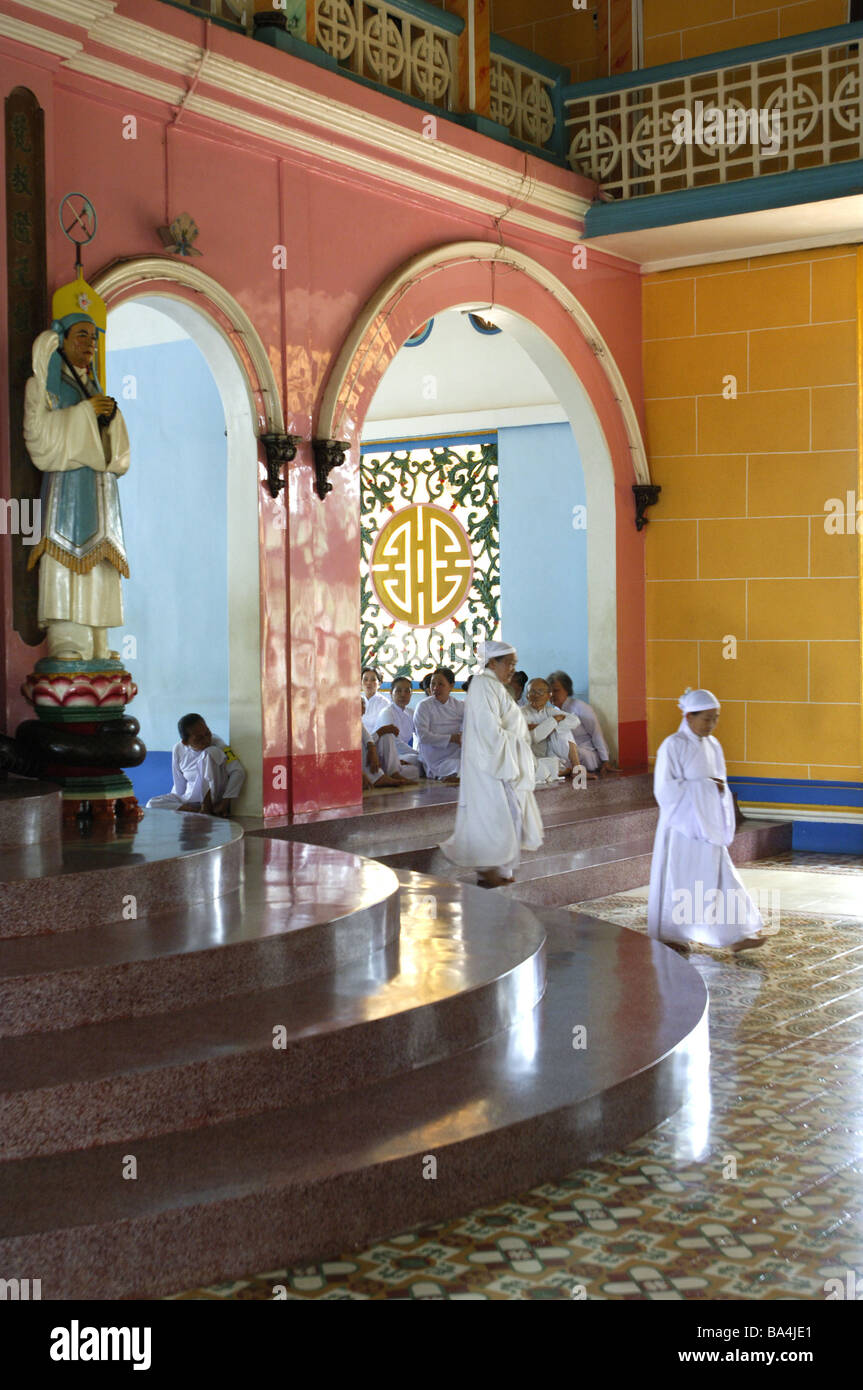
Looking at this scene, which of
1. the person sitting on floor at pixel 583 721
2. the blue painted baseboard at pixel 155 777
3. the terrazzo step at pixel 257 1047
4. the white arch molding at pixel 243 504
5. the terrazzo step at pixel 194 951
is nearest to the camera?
the terrazzo step at pixel 257 1047

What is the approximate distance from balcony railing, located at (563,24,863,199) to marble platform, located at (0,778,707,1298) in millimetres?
6226

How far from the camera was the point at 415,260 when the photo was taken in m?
8.59

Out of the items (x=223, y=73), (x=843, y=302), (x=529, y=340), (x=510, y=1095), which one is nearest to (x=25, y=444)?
(x=223, y=73)

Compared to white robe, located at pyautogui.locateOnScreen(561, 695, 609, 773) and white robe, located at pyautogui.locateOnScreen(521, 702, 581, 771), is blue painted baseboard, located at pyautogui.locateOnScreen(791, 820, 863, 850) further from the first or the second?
white robe, located at pyautogui.locateOnScreen(521, 702, 581, 771)

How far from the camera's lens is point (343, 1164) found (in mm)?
3498

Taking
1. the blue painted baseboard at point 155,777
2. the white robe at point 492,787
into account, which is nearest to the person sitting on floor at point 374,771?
the blue painted baseboard at point 155,777

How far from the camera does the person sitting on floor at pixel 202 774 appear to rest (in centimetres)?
773

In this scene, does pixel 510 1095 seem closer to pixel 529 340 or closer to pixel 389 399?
pixel 529 340

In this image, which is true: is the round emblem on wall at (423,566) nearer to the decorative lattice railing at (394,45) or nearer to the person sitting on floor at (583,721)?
the person sitting on floor at (583,721)

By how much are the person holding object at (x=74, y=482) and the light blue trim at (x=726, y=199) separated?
5103 millimetres

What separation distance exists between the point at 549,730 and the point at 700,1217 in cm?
628

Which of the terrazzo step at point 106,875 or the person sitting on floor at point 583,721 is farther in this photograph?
the person sitting on floor at point 583,721

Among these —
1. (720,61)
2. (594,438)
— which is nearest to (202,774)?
(594,438)

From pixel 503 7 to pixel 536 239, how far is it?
2.83 meters
